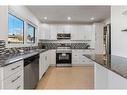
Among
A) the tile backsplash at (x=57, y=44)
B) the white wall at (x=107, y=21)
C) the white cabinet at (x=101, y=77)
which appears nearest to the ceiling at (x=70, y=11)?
the white wall at (x=107, y=21)

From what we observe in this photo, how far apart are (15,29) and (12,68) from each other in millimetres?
2450

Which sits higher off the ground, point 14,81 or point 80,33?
point 80,33

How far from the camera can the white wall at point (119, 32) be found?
3.32 meters

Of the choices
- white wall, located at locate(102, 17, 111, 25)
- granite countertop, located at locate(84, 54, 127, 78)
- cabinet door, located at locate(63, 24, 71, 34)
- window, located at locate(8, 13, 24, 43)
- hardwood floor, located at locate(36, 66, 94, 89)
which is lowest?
hardwood floor, located at locate(36, 66, 94, 89)

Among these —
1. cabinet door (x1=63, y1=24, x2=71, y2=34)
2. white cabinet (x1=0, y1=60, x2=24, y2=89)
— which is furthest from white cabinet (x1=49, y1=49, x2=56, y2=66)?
white cabinet (x1=0, y1=60, x2=24, y2=89)

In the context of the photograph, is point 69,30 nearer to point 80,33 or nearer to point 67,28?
point 67,28

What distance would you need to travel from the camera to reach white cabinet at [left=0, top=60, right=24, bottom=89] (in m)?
2.15

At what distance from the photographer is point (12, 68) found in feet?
8.22

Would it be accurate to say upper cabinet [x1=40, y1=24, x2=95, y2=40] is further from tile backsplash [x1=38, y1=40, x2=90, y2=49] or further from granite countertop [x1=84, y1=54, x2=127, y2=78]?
granite countertop [x1=84, y1=54, x2=127, y2=78]

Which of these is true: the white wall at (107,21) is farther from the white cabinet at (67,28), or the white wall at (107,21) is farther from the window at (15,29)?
the window at (15,29)

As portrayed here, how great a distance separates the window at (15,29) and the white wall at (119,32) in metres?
2.45

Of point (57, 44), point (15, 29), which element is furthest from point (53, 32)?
point (15, 29)

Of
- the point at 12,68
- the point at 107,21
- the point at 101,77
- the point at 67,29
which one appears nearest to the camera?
the point at 12,68
